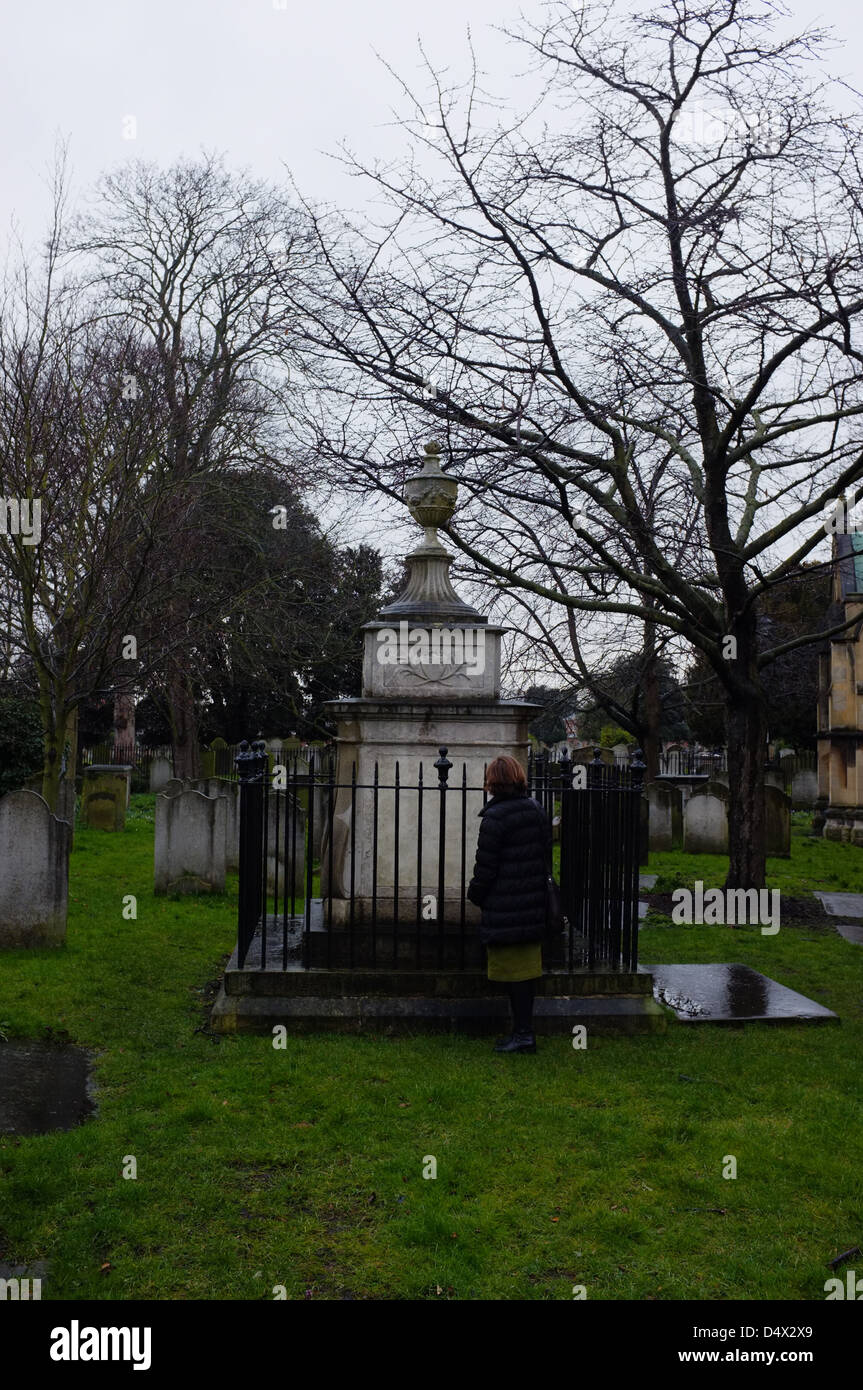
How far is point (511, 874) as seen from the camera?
20.4 feet

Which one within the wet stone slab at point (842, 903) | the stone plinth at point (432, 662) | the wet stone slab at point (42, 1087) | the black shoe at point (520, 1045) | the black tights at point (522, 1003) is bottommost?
the wet stone slab at point (842, 903)

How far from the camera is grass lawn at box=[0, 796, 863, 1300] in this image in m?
3.68

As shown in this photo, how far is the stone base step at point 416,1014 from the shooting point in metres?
6.56

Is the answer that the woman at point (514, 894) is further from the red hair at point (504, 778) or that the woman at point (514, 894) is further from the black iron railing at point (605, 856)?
the black iron railing at point (605, 856)

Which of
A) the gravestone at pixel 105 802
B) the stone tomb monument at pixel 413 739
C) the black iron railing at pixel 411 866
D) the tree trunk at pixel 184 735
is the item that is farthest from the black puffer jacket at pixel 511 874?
the tree trunk at pixel 184 735

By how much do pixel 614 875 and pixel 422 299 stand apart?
574 cm

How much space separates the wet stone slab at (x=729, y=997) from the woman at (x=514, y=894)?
4.71 ft

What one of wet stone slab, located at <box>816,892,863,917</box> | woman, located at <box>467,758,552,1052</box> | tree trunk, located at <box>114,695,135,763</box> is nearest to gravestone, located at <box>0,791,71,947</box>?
woman, located at <box>467,758,552,1052</box>

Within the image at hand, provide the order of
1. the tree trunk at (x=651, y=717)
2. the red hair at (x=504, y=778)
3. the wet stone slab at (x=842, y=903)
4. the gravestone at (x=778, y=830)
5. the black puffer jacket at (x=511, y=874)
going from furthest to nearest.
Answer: the tree trunk at (x=651, y=717), the gravestone at (x=778, y=830), the wet stone slab at (x=842, y=903), the red hair at (x=504, y=778), the black puffer jacket at (x=511, y=874)

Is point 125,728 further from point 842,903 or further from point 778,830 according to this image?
point 842,903

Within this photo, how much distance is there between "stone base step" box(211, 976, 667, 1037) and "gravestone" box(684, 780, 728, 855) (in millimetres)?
11363
